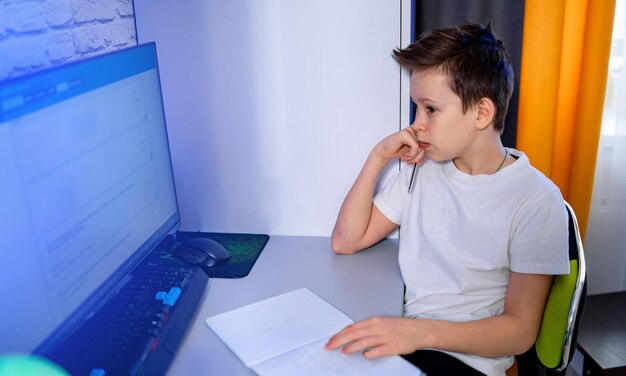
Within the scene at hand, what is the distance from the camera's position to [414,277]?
1.29 metres

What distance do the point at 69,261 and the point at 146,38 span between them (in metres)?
0.76

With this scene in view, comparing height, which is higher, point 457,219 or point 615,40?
point 615,40

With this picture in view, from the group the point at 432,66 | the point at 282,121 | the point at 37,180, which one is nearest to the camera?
the point at 37,180

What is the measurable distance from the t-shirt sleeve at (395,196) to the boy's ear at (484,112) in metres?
0.21

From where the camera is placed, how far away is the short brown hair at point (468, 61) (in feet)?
3.93

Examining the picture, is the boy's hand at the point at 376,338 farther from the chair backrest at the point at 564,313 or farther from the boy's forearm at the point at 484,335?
the chair backrest at the point at 564,313

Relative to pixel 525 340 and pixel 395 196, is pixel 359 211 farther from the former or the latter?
pixel 525 340

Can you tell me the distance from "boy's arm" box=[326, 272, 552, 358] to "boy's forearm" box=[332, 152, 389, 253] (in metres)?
0.34

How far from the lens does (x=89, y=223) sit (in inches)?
37.1

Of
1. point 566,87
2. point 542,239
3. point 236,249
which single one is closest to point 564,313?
point 542,239

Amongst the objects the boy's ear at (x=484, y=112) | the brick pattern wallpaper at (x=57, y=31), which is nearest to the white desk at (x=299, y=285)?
the boy's ear at (x=484, y=112)

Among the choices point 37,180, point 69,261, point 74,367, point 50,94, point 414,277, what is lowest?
point 414,277

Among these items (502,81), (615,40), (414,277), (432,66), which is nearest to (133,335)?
(414,277)

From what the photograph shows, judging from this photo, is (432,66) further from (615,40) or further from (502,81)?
Answer: (615,40)
